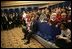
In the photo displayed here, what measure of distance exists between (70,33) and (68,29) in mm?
128

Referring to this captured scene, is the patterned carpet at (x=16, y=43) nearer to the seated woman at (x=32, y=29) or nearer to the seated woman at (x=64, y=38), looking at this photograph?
the seated woman at (x=32, y=29)

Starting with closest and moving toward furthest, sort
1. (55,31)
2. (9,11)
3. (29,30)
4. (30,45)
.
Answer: (55,31) → (30,45) → (29,30) → (9,11)

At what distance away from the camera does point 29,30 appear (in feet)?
15.0

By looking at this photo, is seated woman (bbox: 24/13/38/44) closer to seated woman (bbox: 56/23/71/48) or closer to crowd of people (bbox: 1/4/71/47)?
crowd of people (bbox: 1/4/71/47)

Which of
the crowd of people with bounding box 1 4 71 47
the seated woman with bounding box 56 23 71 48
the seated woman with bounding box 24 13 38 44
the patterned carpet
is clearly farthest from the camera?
the seated woman with bounding box 24 13 38 44

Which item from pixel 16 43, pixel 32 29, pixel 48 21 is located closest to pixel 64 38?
pixel 48 21

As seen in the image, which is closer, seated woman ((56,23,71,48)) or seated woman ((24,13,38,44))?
seated woman ((56,23,71,48))

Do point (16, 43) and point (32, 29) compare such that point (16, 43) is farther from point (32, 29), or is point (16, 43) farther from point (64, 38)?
point (64, 38)

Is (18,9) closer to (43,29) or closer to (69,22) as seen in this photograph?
(43,29)

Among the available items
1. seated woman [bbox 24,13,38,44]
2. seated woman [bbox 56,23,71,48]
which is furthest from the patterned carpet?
seated woman [bbox 56,23,71,48]

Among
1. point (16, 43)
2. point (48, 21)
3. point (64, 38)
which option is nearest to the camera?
point (64, 38)

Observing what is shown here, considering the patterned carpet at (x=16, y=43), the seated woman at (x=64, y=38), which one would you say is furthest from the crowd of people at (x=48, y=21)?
the patterned carpet at (x=16, y=43)

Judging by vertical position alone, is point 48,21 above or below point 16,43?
above

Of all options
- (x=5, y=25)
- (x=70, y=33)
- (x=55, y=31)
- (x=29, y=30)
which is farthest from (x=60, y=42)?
(x=5, y=25)
